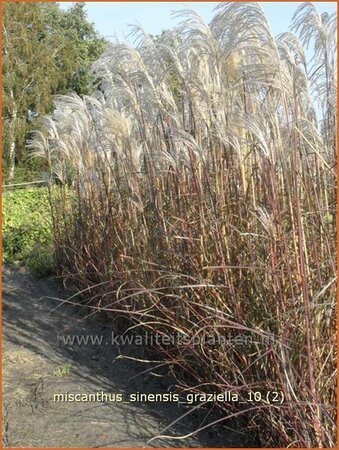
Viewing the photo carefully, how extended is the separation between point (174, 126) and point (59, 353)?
6.06 feet

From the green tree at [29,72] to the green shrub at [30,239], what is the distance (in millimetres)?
8532

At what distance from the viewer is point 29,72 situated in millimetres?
18703

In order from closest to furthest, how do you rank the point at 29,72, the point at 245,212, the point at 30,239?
1. the point at 245,212
2. the point at 30,239
3. the point at 29,72

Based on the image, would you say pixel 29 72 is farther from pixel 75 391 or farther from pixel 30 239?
pixel 75 391

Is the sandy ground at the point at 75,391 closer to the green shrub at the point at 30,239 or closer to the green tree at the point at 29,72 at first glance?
the green shrub at the point at 30,239

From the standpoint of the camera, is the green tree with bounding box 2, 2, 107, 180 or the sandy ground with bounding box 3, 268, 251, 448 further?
the green tree with bounding box 2, 2, 107, 180

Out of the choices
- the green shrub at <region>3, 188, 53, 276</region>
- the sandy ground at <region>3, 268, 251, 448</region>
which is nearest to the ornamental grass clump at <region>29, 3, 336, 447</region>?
the sandy ground at <region>3, 268, 251, 448</region>

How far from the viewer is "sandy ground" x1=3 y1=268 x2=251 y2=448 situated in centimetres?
298

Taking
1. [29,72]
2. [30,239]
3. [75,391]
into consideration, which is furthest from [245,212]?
[29,72]

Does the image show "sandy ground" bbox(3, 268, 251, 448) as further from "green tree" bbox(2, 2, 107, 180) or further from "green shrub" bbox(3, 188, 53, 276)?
"green tree" bbox(2, 2, 107, 180)

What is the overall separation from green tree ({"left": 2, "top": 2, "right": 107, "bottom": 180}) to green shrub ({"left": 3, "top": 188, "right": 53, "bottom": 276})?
336 inches

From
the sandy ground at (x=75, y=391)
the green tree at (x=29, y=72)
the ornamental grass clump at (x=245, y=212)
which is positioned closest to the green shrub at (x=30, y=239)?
the sandy ground at (x=75, y=391)

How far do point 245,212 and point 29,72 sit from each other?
17.3 metres

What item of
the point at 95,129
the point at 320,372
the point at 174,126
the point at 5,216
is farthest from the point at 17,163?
the point at 320,372
